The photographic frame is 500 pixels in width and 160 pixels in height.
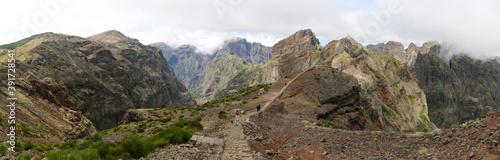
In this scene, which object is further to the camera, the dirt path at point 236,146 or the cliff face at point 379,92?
the cliff face at point 379,92

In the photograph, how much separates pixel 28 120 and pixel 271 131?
33866mm

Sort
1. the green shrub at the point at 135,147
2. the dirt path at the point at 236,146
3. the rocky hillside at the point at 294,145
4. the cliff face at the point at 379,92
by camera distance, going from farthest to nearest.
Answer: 1. the cliff face at the point at 379,92
2. the dirt path at the point at 236,146
3. the green shrub at the point at 135,147
4. the rocky hillside at the point at 294,145

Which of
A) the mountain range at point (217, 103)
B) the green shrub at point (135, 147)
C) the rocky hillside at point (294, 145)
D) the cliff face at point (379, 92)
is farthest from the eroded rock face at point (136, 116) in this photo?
the cliff face at point (379, 92)

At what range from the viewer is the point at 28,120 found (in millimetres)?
31516

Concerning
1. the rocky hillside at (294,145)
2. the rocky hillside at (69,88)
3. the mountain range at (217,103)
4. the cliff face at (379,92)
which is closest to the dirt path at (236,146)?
the rocky hillside at (294,145)

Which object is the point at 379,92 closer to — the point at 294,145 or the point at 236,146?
the point at 294,145

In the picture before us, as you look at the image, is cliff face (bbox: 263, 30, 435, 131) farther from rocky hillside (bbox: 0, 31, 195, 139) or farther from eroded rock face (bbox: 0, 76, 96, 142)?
rocky hillside (bbox: 0, 31, 195, 139)

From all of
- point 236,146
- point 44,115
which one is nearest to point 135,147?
point 236,146

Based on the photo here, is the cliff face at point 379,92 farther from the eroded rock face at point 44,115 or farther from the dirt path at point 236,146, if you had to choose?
the eroded rock face at point 44,115

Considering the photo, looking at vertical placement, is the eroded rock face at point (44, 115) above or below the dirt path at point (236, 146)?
above

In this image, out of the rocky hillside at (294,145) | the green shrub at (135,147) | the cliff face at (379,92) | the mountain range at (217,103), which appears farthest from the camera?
the cliff face at (379,92)

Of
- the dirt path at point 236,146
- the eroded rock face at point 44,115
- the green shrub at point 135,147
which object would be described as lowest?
the dirt path at point 236,146

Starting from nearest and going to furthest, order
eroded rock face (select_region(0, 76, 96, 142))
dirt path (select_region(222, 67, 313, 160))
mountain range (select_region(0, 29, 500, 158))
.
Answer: dirt path (select_region(222, 67, 313, 160)), eroded rock face (select_region(0, 76, 96, 142)), mountain range (select_region(0, 29, 500, 158))

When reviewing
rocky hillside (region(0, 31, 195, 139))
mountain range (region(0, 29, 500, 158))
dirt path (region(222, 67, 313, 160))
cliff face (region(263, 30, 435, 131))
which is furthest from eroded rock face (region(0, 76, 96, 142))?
cliff face (region(263, 30, 435, 131))
